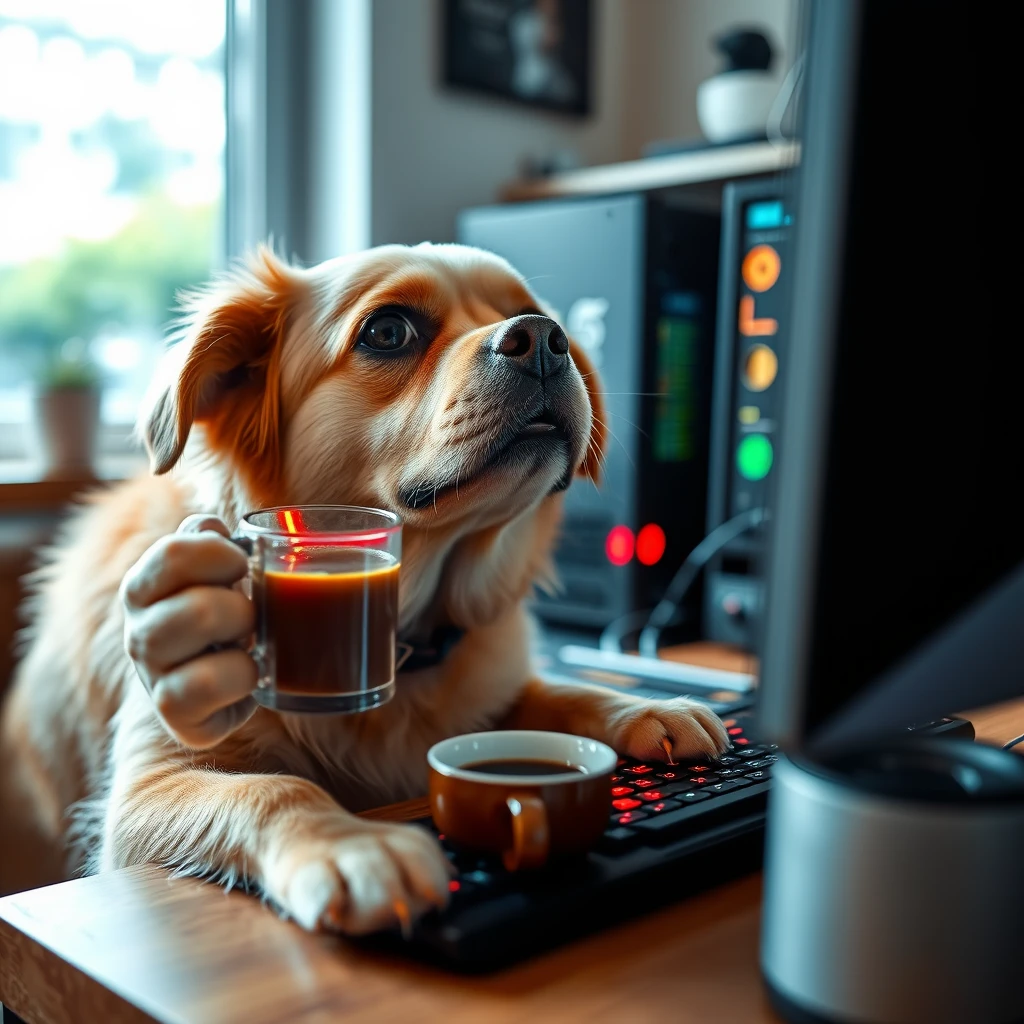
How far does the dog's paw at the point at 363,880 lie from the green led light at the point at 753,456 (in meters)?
1.05

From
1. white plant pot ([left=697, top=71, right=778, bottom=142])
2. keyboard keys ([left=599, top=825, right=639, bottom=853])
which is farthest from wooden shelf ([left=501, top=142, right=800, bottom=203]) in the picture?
keyboard keys ([left=599, top=825, right=639, bottom=853])

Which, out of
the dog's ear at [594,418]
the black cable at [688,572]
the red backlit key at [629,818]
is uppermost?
the dog's ear at [594,418]

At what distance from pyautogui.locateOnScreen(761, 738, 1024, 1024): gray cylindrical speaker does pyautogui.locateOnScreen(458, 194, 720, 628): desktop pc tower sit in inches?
45.3

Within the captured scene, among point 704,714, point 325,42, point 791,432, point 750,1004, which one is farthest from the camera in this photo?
point 325,42

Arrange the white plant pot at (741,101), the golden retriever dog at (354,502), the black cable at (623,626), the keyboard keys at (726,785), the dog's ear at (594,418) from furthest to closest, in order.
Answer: the white plant pot at (741,101), the black cable at (623,626), the dog's ear at (594,418), the golden retriever dog at (354,502), the keyboard keys at (726,785)

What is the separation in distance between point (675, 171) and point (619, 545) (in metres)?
0.67

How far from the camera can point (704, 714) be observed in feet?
2.85

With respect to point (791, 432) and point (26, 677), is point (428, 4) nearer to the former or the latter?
point (26, 677)

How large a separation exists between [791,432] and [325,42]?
1.84 metres

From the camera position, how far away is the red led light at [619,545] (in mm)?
1678

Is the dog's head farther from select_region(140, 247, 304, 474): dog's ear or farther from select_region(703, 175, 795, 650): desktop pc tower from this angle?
select_region(703, 175, 795, 650): desktop pc tower

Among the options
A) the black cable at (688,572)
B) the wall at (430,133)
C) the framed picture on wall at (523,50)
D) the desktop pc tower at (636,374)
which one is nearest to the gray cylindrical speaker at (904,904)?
the black cable at (688,572)

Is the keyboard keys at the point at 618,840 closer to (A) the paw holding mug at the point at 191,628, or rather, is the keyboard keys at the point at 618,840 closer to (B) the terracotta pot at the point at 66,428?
(A) the paw holding mug at the point at 191,628

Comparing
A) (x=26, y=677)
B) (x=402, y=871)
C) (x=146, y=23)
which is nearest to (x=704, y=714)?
(x=402, y=871)
